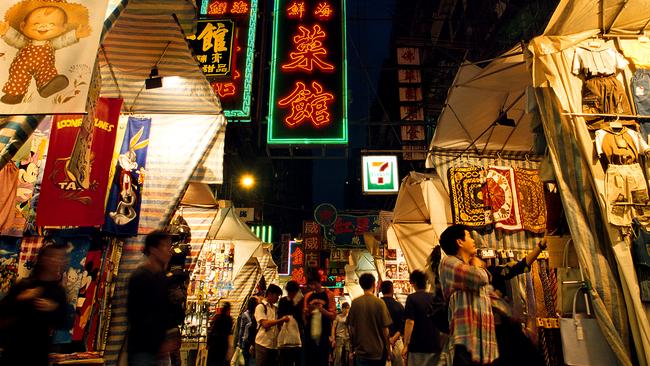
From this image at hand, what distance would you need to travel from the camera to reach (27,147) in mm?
5422

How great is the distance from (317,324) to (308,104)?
494 cm

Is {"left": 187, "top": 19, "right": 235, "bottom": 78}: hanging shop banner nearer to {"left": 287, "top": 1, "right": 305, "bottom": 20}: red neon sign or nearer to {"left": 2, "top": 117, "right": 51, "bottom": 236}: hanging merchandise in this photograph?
{"left": 287, "top": 1, "right": 305, "bottom": 20}: red neon sign

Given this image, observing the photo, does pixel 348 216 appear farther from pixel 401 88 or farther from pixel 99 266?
pixel 99 266

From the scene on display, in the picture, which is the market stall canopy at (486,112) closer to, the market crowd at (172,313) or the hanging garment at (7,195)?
the market crowd at (172,313)

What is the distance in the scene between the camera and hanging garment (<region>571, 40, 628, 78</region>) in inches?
167

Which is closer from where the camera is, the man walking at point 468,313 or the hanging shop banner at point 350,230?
the man walking at point 468,313

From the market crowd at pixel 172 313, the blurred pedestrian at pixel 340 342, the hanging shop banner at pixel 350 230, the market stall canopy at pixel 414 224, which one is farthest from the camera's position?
the hanging shop banner at pixel 350 230

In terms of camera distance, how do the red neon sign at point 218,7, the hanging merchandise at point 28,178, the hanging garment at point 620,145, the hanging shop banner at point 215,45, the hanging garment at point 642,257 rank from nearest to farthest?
the hanging garment at point 642,257
the hanging garment at point 620,145
the hanging merchandise at point 28,178
the hanging shop banner at point 215,45
the red neon sign at point 218,7

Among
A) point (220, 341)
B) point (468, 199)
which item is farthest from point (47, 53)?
point (468, 199)

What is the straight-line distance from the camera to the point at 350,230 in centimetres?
2102

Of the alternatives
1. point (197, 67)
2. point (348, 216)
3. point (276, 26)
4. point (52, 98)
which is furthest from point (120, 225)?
point (348, 216)

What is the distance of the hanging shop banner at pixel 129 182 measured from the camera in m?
5.26

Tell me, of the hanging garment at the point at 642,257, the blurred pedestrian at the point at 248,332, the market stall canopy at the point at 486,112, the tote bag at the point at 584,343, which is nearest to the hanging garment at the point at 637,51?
the market stall canopy at the point at 486,112

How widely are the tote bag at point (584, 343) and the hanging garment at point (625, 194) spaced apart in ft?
3.00
